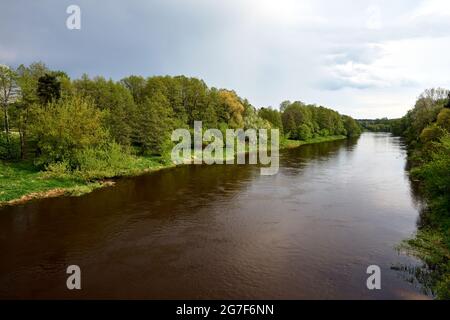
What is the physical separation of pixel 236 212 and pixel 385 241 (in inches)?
407

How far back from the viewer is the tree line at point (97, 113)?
34.3m

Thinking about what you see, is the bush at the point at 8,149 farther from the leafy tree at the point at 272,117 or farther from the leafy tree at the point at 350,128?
the leafy tree at the point at 350,128

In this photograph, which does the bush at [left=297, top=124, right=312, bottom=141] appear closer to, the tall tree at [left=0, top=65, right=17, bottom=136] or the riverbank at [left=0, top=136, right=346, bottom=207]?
the riverbank at [left=0, top=136, right=346, bottom=207]

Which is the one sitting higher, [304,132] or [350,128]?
[350,128]

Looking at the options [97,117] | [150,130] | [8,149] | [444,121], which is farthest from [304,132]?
[8,149]

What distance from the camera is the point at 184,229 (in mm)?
20328

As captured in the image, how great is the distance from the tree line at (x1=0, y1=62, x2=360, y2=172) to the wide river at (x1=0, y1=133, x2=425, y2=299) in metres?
9.16

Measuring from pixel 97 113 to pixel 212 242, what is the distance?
26.5 m

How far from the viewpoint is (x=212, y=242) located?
18391 millimetres

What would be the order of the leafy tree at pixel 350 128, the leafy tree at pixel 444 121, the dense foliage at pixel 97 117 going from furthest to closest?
the leafy tree at pixel 350 128
the leafy tree at pixel 444 121
the dense foliage at pixel 97 117

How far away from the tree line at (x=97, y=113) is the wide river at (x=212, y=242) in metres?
9.16

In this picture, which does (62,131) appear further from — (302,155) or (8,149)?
(302,155)

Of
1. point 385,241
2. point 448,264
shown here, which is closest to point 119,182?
point 385,241

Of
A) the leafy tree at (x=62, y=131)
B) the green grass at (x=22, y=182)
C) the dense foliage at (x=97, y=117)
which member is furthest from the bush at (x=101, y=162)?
the green grass at (x=22, y=182)
